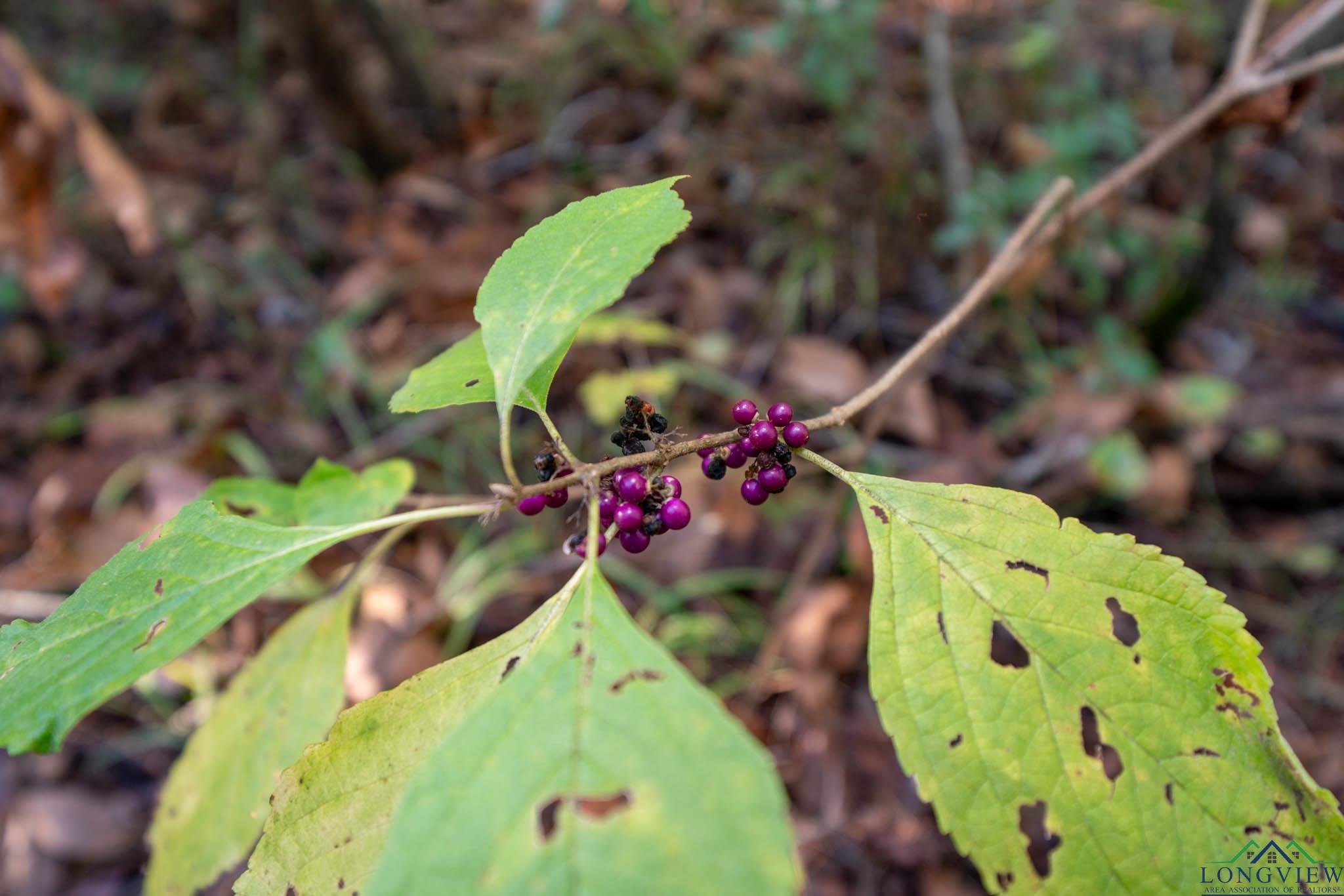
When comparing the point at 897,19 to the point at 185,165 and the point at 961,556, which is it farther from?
the point at 961,556

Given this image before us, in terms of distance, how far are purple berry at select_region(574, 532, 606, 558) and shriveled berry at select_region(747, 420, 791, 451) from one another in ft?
0.80

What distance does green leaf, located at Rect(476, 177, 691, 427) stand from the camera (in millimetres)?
920

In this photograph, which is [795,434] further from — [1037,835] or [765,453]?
[1037,835]

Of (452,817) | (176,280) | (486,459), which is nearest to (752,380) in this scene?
(486,459)

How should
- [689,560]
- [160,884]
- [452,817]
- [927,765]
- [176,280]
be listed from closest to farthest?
[452,817] < [927,765] < [160,884] < [689,560] < [176,280]

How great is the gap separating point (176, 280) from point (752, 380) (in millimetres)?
3281

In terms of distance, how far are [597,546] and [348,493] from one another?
0.56 m

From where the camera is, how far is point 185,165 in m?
4.95

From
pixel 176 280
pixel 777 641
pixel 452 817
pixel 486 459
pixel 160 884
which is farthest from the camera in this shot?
pixel 176 280

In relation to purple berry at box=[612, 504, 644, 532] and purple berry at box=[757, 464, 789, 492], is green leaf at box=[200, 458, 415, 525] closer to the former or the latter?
purple berry at box=[612, 504, 644, 532]

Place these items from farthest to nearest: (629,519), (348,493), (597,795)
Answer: (348,493) → (629,519) → (597,795)

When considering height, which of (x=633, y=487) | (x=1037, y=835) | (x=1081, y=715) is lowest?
(x=1037, y=835)

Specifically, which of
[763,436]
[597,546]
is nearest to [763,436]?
[763,436]

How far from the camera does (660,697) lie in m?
0.74
